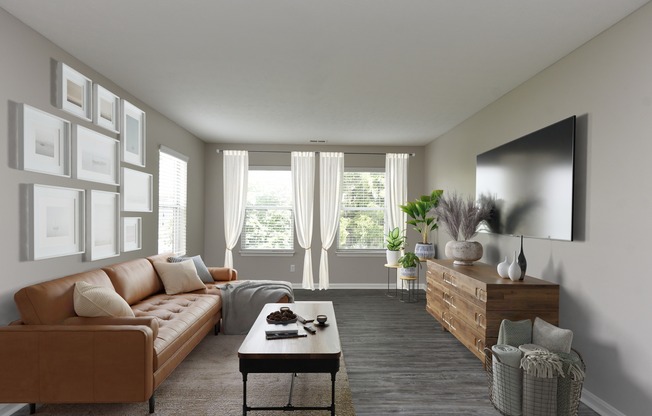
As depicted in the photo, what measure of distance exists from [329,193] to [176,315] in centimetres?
385

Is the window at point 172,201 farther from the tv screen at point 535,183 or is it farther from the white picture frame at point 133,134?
the tv screen at point 535,183

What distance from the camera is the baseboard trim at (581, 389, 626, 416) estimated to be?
253cm

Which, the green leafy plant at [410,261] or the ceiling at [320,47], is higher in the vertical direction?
the ceiling at [320,47]

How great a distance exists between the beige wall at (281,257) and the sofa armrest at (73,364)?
4.37 m

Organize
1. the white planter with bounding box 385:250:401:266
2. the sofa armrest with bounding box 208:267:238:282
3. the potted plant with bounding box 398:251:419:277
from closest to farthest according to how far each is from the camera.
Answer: the sofa armrest with bounding box 208:267:238:282 < the potted plant with bounding box 398:251:419:277 < the white planter with bounding box 385:250:401:266

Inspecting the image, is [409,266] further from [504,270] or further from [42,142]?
[42,142]

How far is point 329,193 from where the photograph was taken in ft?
22.3

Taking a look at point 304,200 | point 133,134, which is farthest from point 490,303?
point 304,200

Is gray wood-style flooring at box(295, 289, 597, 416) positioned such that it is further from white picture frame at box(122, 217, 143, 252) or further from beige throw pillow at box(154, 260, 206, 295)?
white picture frame at box(122, 217, 143, 252)

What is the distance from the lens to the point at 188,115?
16.3ft

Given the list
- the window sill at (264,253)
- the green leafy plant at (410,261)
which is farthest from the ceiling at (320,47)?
the window sill at (264,253)

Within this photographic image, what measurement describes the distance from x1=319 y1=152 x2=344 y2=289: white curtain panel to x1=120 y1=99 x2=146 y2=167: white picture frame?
3.10 meters

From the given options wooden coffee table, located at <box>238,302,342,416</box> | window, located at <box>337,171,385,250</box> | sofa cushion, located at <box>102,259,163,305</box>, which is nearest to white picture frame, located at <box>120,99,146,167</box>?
sofa cushion, located at <box>102,259,163,305</box>

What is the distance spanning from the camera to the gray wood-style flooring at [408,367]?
8.92ft
